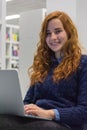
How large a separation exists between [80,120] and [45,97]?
0.23 metres

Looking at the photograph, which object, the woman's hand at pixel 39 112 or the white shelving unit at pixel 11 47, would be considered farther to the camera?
the white shelving unit at pixel 11 47

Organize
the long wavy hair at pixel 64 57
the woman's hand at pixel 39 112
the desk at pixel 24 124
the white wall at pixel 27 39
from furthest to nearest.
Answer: the white wall at pixel 27 39 → the long wavy hair at pixel 64 57 → the woman's hand at pixel 39 112 → the desk at pixel 24 124

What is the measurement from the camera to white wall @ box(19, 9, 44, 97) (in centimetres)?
380

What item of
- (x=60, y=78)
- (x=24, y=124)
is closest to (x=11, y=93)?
(x=24, y=124)

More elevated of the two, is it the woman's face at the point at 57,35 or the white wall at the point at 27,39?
the woman's face at the point at 57,35

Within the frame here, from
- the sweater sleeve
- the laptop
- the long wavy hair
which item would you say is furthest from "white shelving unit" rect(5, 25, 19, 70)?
the laptop

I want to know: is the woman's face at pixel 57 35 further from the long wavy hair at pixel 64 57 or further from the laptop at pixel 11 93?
the laptop at pixel 11 93

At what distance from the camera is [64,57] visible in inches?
66.2

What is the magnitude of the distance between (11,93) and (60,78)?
0.34 meters

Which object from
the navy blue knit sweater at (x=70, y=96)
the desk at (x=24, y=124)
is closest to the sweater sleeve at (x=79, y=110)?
the navy blue knit sweater at (x=70, y=96)


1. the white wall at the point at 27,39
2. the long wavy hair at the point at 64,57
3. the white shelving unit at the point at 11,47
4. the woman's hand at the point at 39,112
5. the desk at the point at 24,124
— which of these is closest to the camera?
the desk at the point at 24,124

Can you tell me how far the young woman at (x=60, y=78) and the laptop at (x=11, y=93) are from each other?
11 cm

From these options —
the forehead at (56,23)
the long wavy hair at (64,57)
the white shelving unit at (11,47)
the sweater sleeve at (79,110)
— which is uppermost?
the forehead at (56,23)

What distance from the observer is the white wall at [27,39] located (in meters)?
3.80
